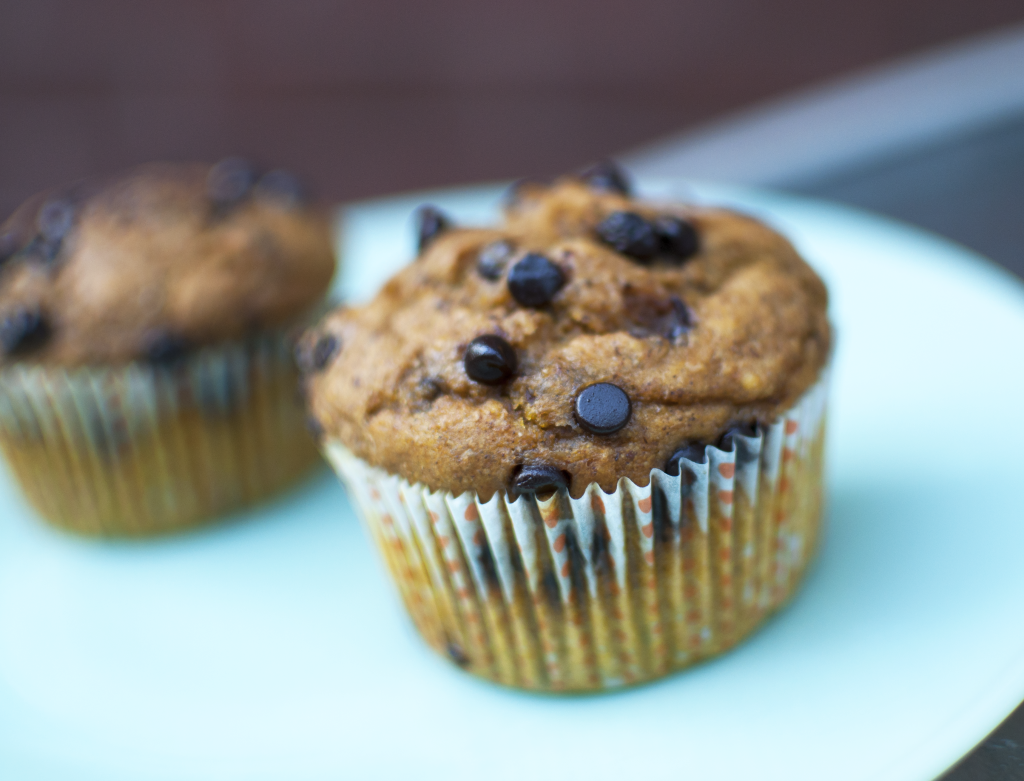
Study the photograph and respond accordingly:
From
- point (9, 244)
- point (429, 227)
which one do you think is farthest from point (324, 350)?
point (9, 244)

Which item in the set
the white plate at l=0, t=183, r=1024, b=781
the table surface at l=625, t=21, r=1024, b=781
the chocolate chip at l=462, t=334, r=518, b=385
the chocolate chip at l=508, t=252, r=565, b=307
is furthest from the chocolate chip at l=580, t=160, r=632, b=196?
the table surface at l=625, t=21, r=1024, b=781

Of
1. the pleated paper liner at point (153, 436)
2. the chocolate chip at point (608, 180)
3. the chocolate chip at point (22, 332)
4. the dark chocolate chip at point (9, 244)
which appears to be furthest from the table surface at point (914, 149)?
the chocolate chip at point (22, 332)

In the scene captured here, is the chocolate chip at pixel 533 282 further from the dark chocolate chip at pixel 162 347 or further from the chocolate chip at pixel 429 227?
the dark chocolate chip at pixel 162 347

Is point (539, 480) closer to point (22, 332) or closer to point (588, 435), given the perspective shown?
point (588, 435)

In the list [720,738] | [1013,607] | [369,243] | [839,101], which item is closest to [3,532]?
[369,243]

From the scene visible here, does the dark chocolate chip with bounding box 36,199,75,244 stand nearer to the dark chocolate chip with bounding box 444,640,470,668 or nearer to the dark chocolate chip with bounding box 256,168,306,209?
the dark chocolate chip with bounding box 256,168,306,209

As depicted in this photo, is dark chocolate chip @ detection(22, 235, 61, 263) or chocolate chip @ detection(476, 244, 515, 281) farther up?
dark chocolate chip @ detection(22, 235, 61, 263)
